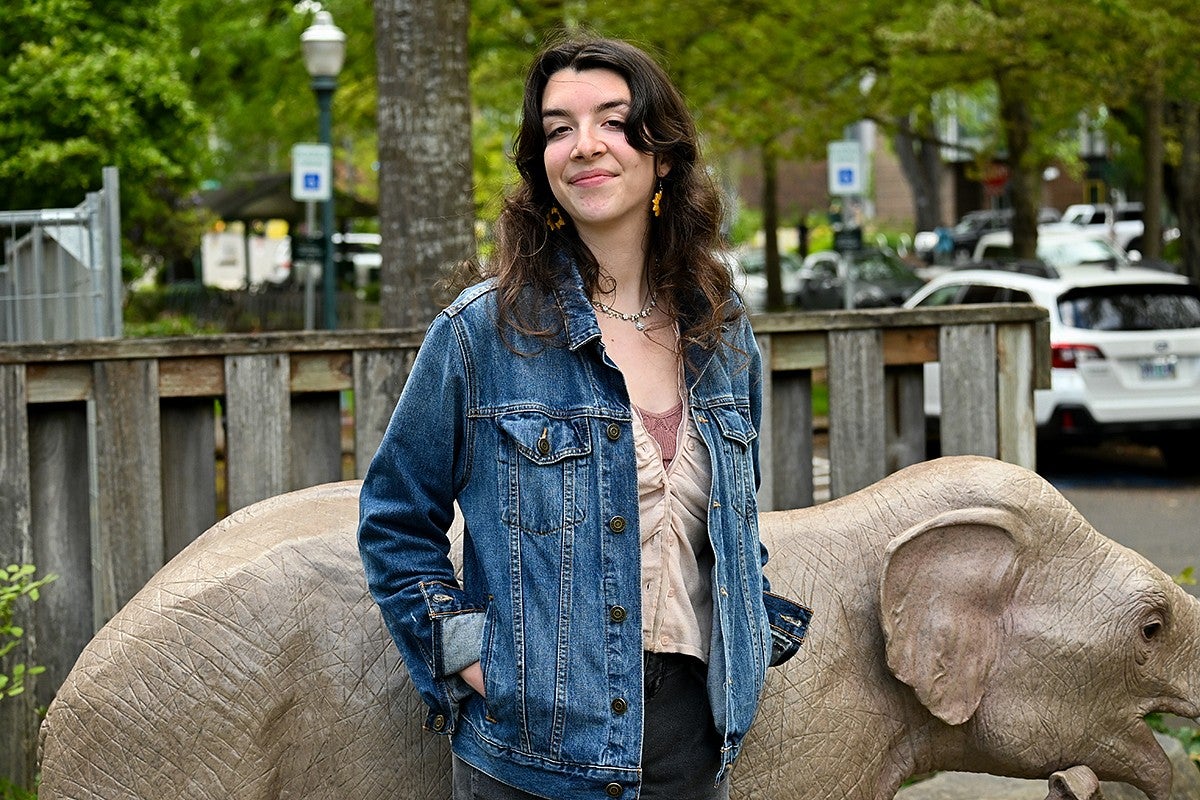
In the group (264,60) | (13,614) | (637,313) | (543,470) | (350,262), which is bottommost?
(13,614)

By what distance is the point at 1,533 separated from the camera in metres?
4.12

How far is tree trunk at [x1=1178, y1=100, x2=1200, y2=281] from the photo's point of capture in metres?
18.1

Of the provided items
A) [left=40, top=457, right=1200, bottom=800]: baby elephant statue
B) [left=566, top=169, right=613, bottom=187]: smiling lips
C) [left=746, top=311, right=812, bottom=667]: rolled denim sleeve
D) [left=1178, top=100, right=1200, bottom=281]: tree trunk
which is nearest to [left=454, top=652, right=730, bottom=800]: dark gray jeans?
[left=746, top=311, right=812, bottom=667]: rolled denim sleeve

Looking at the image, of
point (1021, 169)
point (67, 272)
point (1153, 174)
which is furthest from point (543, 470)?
point (1153, 174)

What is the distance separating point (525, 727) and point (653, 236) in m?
0.86

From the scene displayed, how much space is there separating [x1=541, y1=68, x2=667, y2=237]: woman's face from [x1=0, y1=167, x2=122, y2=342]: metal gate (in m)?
2.78

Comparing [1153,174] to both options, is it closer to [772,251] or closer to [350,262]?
[772,251]

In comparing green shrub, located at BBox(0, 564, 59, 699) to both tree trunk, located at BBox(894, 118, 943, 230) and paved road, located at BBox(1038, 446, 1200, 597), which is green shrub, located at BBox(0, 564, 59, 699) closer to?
paved road, located at BBox(1038, 446, 1200, 597)

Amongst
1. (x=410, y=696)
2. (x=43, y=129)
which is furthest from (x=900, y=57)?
(x=410, y=696)

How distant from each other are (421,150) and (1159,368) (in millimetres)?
6909

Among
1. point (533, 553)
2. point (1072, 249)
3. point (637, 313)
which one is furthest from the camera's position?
point (1072, 249)

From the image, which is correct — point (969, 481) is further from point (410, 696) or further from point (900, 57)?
point (900, 57)

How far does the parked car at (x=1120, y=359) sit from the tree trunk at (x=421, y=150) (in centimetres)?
563

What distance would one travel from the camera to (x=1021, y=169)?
18.7 metres
